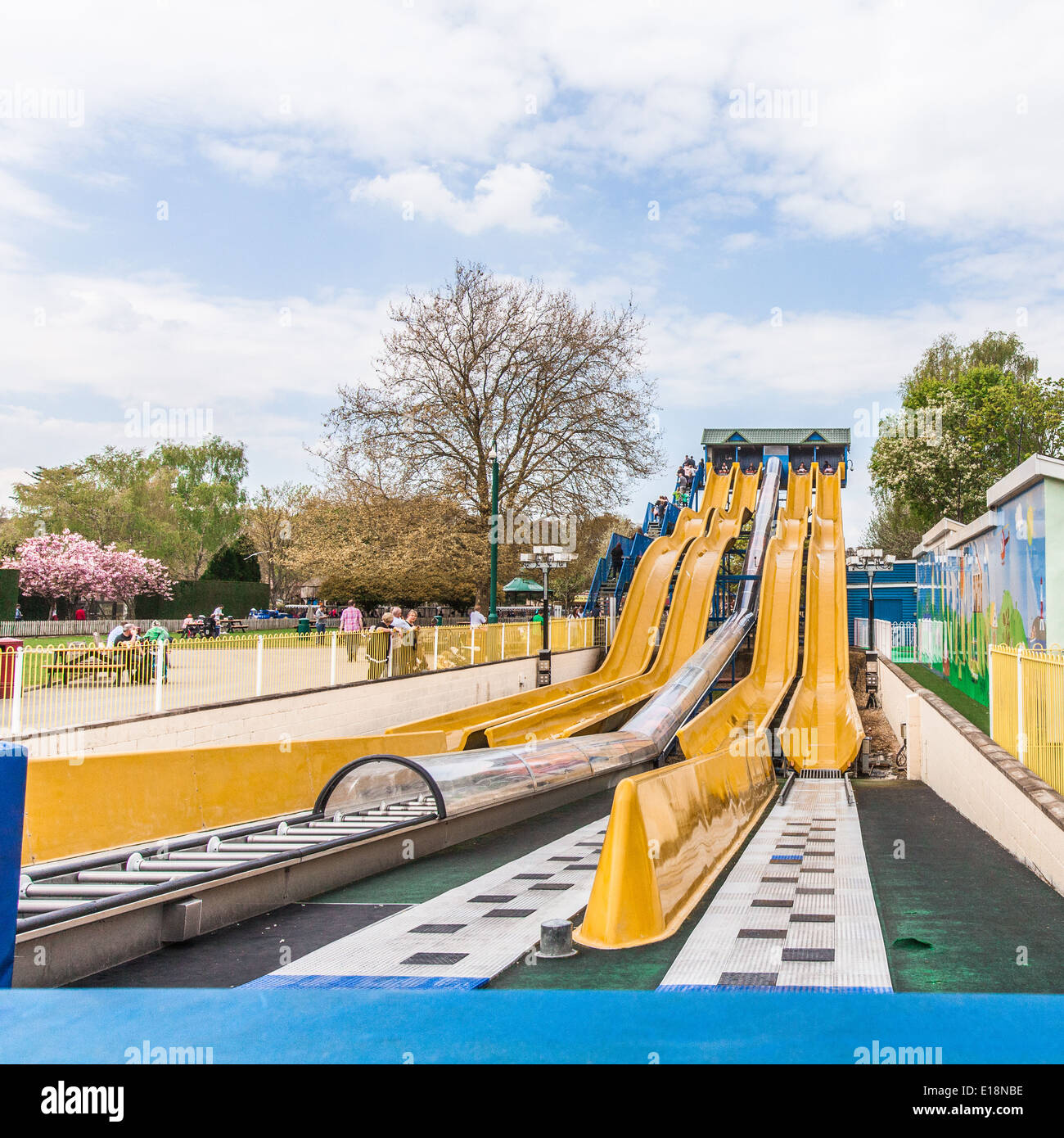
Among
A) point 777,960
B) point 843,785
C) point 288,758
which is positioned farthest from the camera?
point 843,785

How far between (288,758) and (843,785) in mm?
8031

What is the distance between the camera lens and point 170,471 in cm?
6203

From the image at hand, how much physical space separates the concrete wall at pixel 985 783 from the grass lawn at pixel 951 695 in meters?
0.33

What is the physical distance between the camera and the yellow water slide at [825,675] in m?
16.0

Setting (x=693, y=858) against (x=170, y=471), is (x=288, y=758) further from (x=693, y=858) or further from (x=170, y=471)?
(x=170, y=471)

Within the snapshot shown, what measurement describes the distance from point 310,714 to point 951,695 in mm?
9869

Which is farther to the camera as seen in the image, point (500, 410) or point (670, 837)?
point (500, 410)

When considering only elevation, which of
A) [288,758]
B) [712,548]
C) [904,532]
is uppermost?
[904,532]

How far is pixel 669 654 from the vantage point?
76.9ft

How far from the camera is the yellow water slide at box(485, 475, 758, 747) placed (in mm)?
16859

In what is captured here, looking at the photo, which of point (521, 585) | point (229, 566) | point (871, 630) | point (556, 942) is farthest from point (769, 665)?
point (229, 566)

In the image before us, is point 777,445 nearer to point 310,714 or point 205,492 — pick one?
point 310,714

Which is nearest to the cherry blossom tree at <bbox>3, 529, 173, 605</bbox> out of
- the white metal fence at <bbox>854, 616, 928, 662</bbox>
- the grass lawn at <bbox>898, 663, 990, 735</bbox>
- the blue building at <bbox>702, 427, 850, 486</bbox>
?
the blue building at <bbox>702, 427, 850, 486</bbox>
